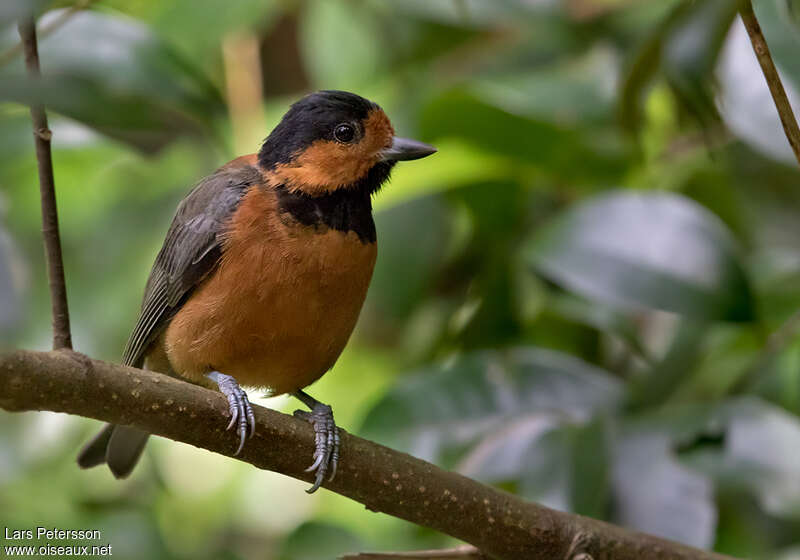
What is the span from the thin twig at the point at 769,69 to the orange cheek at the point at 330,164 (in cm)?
152

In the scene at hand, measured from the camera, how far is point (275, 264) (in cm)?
276

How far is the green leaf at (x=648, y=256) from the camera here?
2.97m

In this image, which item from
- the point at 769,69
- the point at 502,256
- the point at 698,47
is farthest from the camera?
the point at 502,256

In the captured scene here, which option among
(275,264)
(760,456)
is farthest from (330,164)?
(760,456)

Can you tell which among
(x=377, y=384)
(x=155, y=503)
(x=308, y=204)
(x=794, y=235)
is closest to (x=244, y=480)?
(x=155, y=503)

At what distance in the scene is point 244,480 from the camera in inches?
177

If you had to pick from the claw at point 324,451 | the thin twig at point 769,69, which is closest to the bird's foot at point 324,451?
the claw at point 324,451

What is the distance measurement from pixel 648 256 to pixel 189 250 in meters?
1.45

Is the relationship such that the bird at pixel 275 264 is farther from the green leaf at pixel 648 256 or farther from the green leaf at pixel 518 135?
the green leaf at pixel 648 256

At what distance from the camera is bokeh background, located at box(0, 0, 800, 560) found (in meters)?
2.81

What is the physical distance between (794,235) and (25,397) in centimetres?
346

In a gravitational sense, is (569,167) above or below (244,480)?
above

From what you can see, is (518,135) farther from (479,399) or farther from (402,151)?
(479,399)

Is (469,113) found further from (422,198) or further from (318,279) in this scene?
(318,279)
